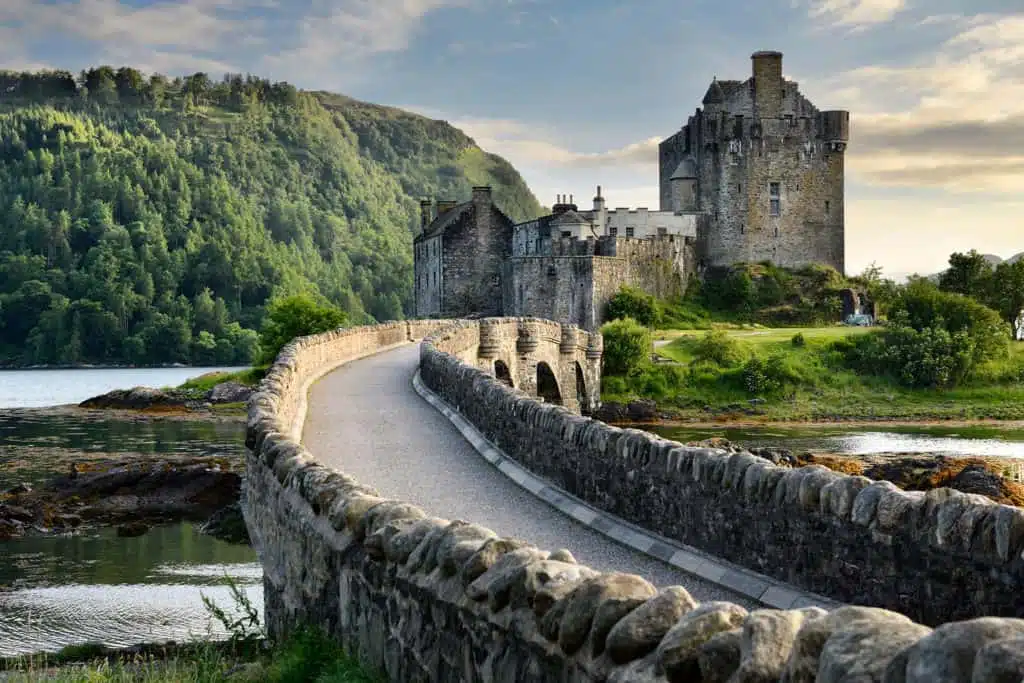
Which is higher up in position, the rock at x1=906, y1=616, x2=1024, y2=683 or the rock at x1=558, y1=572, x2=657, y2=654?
the rock at x1=906, y1=616, x2=1024, y2=683

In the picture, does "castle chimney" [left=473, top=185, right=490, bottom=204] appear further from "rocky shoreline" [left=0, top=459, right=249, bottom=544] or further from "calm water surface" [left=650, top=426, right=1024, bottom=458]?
"rocky shoreline" [left=0, top=459, right=249, bottom=544]

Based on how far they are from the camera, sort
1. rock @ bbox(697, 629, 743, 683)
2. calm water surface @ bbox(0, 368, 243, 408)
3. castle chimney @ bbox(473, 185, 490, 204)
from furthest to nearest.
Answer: castle chimney @ bbox(473, 185, 490, 204) < calm water surface @ bbox(0, 368, 243, 408) < rock @ bbox(697, 629, 743, 683)

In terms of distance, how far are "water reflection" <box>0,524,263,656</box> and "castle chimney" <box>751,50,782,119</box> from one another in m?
54.0

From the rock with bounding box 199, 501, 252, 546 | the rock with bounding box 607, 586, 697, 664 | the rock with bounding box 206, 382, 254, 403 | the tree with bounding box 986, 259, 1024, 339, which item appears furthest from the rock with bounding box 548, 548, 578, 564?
the tree with bounding box 986, 259, 1024, 339

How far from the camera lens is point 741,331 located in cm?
6462

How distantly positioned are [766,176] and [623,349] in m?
21.9

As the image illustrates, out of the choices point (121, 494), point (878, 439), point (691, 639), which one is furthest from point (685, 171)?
point (691, 639)

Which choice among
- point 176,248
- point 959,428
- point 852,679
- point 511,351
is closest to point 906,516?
point 852,679

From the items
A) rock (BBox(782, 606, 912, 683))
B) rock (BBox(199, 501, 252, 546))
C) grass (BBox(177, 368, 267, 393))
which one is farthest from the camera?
grass (BBox(177, 368, 267, 393))

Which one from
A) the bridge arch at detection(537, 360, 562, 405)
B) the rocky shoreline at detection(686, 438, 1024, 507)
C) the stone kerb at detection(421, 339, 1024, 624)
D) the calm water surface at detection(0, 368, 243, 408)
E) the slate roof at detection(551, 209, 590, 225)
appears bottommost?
the calm water surface at detection(0, 368, 243, 408)

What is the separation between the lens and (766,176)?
7362cm

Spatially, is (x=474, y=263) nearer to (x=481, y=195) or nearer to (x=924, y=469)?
(x=481, y=195)

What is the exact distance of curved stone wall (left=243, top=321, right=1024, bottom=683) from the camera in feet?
10.9

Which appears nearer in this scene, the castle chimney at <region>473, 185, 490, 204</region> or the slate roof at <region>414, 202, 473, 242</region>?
the slate roof at <region>414, 202, 473, 242</region>
